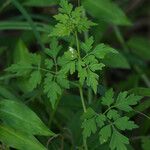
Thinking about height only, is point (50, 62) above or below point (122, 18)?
below

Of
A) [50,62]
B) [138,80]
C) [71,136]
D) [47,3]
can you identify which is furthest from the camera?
[138,80]

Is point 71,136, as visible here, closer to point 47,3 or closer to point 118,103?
point 118,103

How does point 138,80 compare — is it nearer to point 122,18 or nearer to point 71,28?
point 122,18

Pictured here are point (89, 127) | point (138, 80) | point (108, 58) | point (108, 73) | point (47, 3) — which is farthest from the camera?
point (108, 73)

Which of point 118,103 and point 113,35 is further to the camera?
point 113,35

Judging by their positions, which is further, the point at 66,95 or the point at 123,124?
the point at 66,95

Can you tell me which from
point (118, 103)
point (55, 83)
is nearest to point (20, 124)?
point (55, 83)

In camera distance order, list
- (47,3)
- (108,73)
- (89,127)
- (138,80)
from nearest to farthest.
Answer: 1. (89,127)
2. (47,3)
3. (138,80)
4. (108,73)

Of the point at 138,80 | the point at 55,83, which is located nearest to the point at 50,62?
the point at 55,83

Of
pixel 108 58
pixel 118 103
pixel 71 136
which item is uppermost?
pixel 108 58
